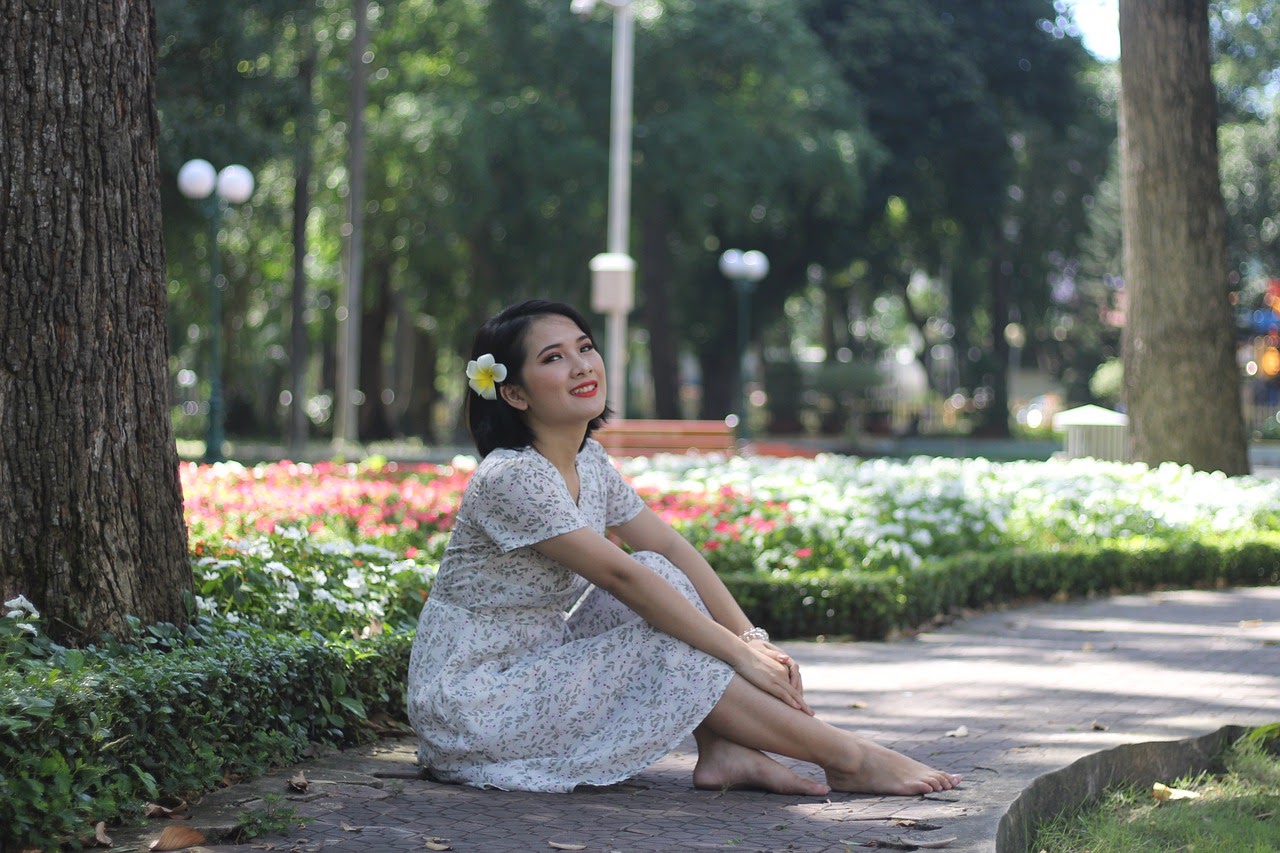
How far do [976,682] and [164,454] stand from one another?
3.63 metres

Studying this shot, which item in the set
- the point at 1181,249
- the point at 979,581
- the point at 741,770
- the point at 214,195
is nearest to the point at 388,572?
the point at 741,770

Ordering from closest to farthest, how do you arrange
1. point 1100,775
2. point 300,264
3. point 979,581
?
point 1100,775
point 979,581
point 300,264

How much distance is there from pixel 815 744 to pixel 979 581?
5.26 m

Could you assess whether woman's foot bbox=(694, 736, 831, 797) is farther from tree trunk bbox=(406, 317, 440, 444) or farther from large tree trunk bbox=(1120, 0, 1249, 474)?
tree trunk bbox=(406, 317, 440, 444)

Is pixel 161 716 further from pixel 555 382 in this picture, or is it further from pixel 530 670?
pixel 555 382

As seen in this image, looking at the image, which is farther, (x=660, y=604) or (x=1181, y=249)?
(x=1181, y=249)

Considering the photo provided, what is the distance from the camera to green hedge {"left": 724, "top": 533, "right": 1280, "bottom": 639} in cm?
841

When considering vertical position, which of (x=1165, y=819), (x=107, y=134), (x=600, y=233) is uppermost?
(x=600, y=233)

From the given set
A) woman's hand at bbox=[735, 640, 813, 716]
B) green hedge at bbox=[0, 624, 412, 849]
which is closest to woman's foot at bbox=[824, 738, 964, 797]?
woman's hand at bbox=[735, 640, 813, 716]

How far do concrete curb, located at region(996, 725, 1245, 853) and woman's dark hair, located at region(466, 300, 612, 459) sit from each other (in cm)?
165

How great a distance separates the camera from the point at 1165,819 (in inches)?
185

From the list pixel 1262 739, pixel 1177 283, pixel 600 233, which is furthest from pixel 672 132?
pixel 1262 739

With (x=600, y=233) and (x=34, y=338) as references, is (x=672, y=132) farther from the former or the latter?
(x=34, y=338)

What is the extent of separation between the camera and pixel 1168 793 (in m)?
5.11
